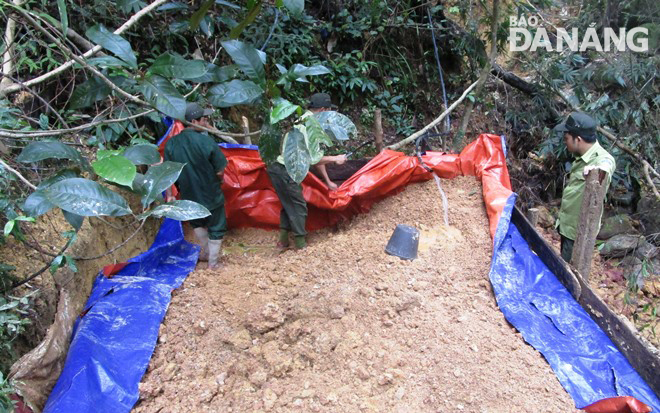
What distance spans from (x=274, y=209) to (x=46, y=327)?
6.24ft

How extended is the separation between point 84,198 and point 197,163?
69.4 inches

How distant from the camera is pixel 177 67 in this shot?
4.55ft

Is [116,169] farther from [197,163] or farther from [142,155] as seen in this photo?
[197,163]

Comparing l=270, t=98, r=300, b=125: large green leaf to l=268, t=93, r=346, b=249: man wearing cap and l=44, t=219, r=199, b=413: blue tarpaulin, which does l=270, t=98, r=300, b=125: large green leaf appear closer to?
l=44, t=219, r=199, b=413: blue tarpaulin

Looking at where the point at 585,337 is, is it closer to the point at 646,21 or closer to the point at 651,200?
the point at 651,200

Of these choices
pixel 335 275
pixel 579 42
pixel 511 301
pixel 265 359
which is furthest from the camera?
pixel 579 42

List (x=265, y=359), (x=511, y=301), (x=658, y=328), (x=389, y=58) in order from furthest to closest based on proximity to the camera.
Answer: (x=389, y=58) → (x=658, y=328) → (x=511, y=301) → (x=265, y=359)

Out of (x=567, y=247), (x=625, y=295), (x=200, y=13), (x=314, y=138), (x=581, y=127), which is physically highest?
(x=200, y=13)

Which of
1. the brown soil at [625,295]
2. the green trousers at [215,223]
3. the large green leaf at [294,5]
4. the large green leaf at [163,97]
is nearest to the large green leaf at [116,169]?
the large green leaf at [163,97]

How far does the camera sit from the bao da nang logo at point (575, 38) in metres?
4.30

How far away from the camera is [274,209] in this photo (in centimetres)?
372

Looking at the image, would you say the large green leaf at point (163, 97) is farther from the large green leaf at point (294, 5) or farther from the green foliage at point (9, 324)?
the green foliage at point (9, 324)

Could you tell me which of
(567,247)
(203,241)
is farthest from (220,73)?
(567,247)

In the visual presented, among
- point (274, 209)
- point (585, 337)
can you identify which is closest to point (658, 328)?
point (585, 337)
